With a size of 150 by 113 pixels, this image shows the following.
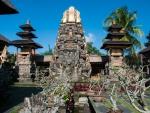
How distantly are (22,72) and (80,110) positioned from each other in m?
22.4

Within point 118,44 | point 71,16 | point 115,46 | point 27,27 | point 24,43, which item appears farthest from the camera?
point 71,16

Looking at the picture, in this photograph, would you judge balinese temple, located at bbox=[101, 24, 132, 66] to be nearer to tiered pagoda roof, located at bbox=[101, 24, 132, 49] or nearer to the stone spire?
tiered pagoda roof, located at bbox=[101, 24, 132, 49]

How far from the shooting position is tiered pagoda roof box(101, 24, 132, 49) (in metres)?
40.4

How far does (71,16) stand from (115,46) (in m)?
7.96

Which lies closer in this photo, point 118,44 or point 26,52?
point 118,44

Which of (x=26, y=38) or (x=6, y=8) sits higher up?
(x=26, y=38)

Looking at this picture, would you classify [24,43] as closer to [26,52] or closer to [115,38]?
[26,52]

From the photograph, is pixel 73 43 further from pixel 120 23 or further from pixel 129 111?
pixel 129 111

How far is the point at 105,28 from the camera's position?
47.4 m

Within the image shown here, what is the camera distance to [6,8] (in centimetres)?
1542

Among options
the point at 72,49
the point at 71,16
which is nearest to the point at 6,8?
the point at 72,49

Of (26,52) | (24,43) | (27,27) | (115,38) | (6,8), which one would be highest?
(27,27)

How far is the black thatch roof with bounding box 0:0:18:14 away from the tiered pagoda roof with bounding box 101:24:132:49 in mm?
25539

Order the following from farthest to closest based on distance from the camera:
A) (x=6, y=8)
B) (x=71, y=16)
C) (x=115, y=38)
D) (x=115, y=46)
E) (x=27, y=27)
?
1. (x=71, y=16)
2. (x=27, y=27)
3. (x=115, y=38)
4. (x=115, y=46)
5. (x=6, y=8)
